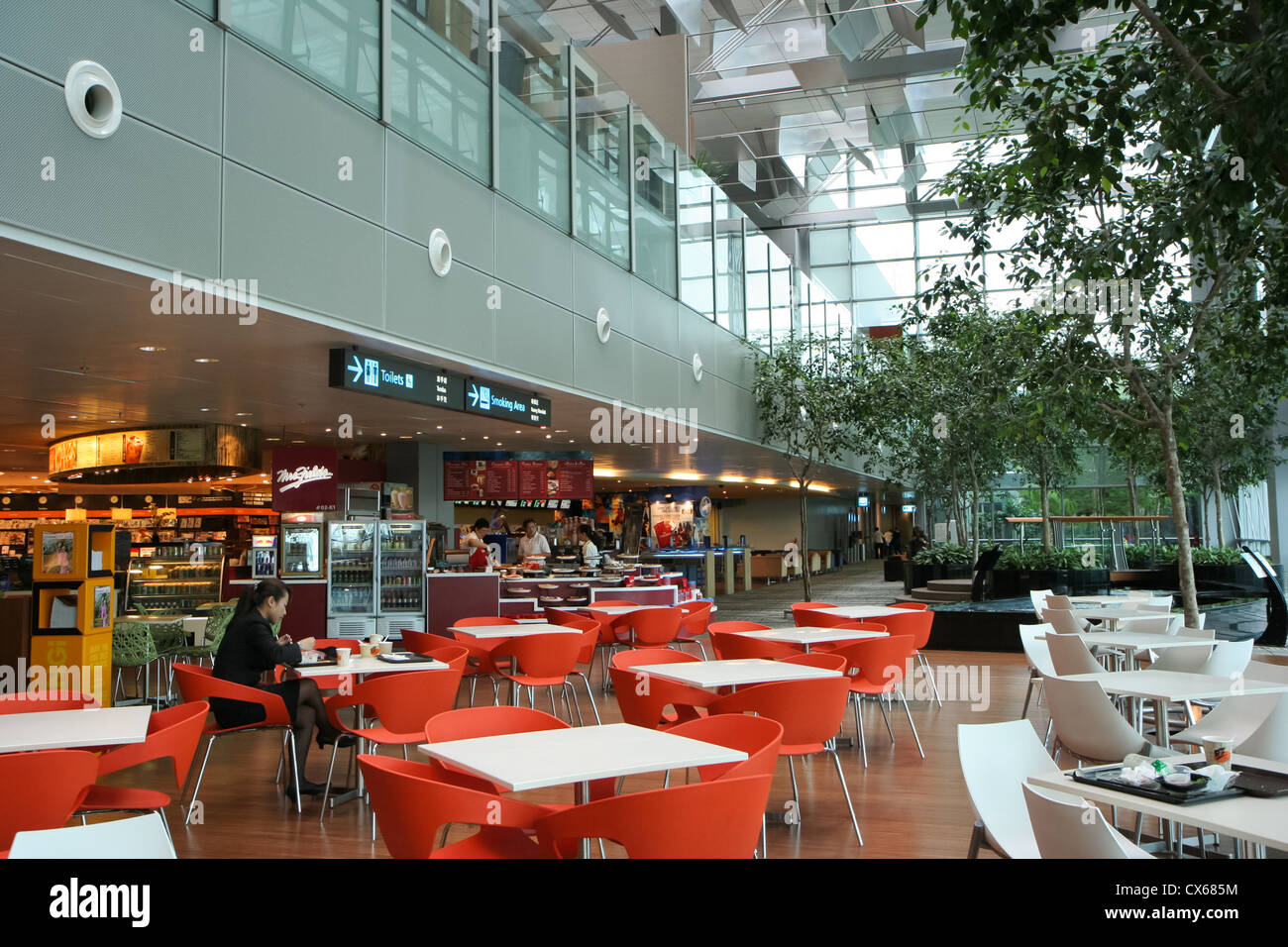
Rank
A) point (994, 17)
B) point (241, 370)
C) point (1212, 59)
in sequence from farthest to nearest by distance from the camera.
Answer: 1. point (241, 370)
2. point (1212, 59)
3. point (994, 17)

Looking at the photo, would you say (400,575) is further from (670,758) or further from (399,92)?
(670,758)

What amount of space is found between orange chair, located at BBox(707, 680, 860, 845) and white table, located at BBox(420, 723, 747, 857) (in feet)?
2.89

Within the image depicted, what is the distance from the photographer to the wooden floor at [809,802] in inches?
181

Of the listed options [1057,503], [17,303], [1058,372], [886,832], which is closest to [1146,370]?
[1058,372]

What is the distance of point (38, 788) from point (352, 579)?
7.35 metres

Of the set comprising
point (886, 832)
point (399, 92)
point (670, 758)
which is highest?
point (399, 92)

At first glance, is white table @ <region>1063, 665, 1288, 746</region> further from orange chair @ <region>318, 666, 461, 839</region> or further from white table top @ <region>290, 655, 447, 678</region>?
white table top @ <region>290, 655, 447, 678</region>

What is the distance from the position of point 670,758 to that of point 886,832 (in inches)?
82.4

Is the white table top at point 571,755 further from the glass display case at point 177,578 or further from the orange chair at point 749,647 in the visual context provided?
the glass display case at point 177,578

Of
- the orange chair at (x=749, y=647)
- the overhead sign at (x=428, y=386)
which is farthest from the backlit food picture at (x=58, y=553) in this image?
the orange chair at (x=749, y=647)

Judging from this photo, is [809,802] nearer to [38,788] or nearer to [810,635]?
[810,635]

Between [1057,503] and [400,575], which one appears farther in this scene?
[1057,503]

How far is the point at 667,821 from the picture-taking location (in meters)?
2.74

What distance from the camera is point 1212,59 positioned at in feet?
16.4
